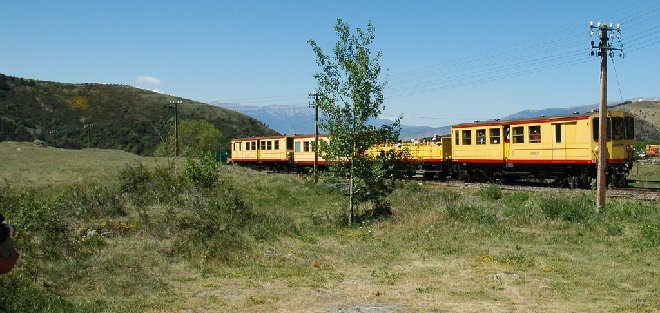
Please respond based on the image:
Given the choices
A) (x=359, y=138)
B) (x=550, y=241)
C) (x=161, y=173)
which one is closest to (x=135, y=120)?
(x=161, y=173)

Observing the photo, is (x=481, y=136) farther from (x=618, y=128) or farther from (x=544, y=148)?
(x=618, y=128)

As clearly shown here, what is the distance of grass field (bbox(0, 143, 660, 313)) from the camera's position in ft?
32.3

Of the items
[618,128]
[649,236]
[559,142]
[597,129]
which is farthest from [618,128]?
[649,236]

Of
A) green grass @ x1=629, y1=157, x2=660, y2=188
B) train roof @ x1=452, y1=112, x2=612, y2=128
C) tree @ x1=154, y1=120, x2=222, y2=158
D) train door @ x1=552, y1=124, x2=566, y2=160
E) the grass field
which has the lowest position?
the grass field

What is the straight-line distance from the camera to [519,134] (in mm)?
28906

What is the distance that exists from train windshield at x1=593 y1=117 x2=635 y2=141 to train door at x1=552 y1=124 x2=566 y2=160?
168 centimetres

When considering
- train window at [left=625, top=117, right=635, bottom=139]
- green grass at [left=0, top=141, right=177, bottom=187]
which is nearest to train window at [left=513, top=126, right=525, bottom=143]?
train window at [left=625, top=117, right=635, bottom=139]

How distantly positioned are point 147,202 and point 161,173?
485 centimetres

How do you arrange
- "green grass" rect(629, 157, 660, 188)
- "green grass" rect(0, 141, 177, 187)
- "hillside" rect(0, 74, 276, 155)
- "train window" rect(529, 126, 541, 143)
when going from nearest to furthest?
"green grass" rect(0, 141, 177, 187) → "train window" rect(529, 126, 541, 143) → "green grass" rect(629, 157, 660, 188) → "hillside" rect(0, 74, 276, 155)

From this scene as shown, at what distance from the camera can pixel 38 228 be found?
43.1ft

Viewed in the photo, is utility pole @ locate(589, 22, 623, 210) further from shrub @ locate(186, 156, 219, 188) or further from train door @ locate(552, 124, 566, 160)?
shrub @ locate(186, 156, 219, 188)

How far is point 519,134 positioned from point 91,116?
92407 millimetres

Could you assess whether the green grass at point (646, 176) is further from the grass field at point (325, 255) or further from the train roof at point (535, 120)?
the grass field at point (325, 255)

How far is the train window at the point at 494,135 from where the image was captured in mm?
30219
